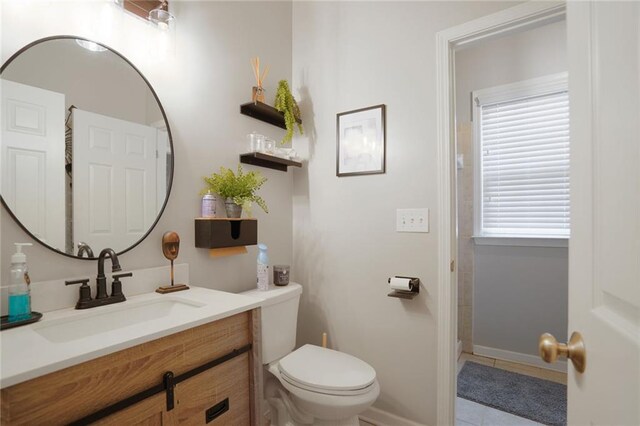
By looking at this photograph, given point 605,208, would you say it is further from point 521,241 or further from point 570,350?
point 521,241

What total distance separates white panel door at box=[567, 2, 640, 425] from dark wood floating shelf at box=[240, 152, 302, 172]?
1460 millimetres

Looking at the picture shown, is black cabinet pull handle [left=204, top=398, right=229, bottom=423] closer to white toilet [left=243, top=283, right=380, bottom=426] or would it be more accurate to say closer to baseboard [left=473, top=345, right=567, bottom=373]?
white toilet [left=243, top=283, right=380, bottom=426]

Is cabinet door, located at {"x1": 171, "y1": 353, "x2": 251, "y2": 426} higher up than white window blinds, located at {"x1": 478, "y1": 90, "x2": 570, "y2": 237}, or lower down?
lower down

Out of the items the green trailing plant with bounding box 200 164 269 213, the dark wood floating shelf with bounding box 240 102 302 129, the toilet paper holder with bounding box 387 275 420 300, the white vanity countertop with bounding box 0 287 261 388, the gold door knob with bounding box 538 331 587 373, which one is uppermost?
the dark wood floating shelf with bounding box 240 102 302 129

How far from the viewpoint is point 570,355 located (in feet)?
1.87

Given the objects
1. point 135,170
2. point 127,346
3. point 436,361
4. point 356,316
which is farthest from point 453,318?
point 135,170

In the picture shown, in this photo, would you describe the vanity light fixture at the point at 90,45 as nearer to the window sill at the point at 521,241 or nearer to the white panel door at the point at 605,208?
the white panel door at the point at 605,208

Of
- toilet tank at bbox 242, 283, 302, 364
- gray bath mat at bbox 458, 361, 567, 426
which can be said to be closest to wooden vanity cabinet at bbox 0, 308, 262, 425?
toilet tank at bbox 242, 283, 302, 364

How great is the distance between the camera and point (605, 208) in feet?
1.59

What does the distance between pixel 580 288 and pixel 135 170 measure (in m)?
1.54

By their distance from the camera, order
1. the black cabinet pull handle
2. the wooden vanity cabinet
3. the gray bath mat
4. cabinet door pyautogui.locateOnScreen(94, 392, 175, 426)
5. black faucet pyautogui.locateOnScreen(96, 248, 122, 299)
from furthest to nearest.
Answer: the gray bath mat, black faucet pyautogui.locateOnScreen(96, 248, 122, 299), the black cabinet pull handle, cabinet door pyautogui.locateOnScreen(94, 392, 175, 426), the wooden vanity cabinet

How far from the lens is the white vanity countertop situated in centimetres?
72

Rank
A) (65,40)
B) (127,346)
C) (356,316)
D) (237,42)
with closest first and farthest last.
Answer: (127,346)
(65,40)
(237,42)
(356,316)

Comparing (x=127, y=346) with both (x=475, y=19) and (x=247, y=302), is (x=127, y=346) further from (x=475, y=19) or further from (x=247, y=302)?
(x=475, y=19)
